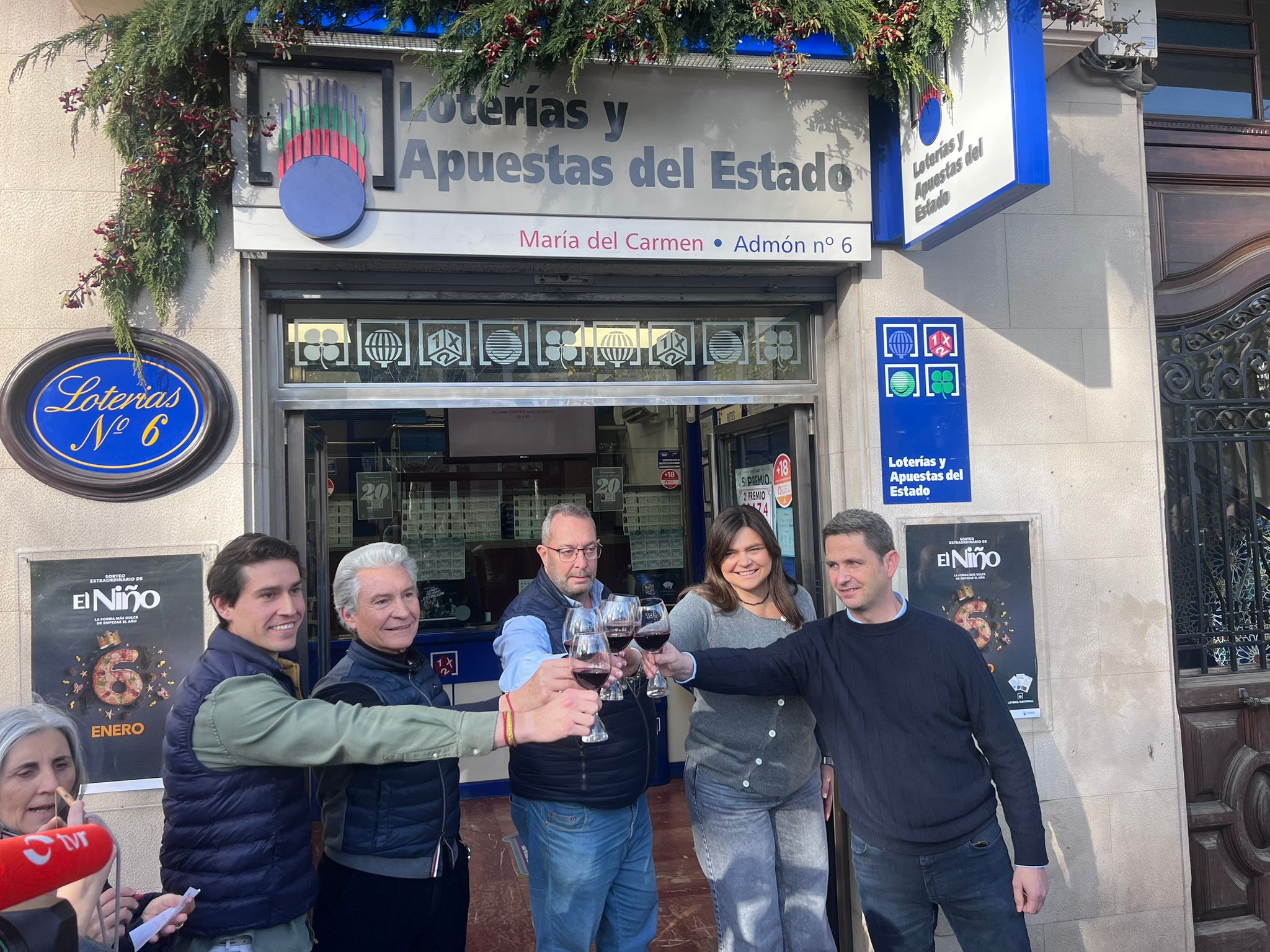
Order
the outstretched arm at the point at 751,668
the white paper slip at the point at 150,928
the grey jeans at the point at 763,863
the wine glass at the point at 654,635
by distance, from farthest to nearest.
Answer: the grey jeans at the point at 763,863 → the outstretched arm at the point at 751,668 → the wine glass at the point at 654,635 → the white paper slip at the point at 150,928

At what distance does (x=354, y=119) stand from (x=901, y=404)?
2464 mm

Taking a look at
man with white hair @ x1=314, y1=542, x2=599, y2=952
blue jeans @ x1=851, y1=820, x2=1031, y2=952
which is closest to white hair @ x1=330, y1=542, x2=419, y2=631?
man with white hair @ x1=314, y1=542, x2=599, y2=952

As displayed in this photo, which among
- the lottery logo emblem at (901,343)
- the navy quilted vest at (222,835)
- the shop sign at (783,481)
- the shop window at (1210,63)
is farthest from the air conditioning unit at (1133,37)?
the navy quilted vest at (222,835)

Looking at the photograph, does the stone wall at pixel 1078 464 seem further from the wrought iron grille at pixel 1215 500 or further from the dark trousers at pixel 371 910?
the dark trousers at pixel 371 910

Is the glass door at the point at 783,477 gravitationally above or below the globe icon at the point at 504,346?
below

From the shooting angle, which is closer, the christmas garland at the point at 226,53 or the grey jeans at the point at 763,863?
the grey jeans at the point at 763,863

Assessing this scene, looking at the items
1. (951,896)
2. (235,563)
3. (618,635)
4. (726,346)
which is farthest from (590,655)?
(726,346)

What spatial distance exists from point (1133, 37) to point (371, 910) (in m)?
4.55

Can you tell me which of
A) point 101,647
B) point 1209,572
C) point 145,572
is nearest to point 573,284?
point 145,572

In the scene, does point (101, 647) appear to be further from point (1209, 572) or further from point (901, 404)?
point (1209, 572)

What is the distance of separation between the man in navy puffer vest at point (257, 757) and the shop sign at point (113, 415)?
4.01 feet

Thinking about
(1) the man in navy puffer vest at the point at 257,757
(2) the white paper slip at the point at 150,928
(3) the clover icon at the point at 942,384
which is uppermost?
(3) the clover icon at the point at 942,384

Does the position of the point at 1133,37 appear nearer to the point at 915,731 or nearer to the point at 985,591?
the point at 985,591

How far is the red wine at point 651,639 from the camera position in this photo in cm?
226
